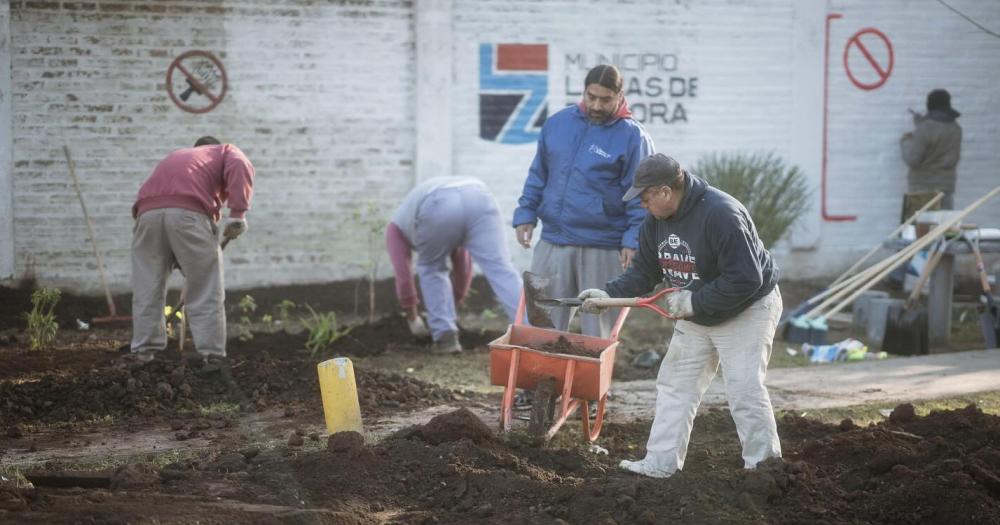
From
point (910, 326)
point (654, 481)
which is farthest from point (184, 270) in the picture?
point (910, 326)

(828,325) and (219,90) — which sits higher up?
(219,90)

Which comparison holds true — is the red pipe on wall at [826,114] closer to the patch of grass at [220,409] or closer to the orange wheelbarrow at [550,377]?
the orange wheelbarrow at [550,377]

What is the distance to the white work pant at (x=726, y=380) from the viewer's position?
5387mm

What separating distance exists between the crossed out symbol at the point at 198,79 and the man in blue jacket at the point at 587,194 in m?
5.54

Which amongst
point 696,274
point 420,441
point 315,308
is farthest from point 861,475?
point 315,308

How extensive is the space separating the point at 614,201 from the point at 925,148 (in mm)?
7410

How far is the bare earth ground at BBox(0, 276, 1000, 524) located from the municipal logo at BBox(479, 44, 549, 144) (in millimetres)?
4678

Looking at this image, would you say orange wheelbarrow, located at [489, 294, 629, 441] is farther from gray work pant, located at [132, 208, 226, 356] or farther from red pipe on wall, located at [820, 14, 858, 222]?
red pipe on wall, located at [820, 14, 858, 222]

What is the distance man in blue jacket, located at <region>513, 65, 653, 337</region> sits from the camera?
6.76 metres

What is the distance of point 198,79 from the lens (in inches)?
458

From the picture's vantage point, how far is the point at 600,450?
242 inches

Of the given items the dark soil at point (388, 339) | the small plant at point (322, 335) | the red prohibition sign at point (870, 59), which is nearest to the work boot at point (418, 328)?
the dark soil at point (388, 339)

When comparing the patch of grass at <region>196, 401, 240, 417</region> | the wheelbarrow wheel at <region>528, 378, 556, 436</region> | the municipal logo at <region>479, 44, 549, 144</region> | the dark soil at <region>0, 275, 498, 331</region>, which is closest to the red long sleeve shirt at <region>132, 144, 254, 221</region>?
the patch of grass at <region>196, 401, 240, 417</region>

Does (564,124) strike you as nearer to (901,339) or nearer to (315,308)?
(901,339)
